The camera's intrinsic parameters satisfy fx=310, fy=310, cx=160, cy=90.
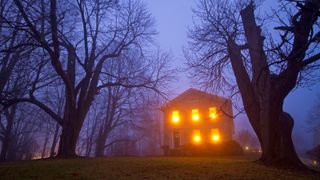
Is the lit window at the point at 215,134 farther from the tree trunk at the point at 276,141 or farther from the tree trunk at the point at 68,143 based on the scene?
the tree trunk at the point at 276,141

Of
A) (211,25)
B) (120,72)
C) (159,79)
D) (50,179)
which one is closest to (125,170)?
(50,179)

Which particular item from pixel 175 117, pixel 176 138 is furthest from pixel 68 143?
pixel 175 117

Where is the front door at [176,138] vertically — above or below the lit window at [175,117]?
below

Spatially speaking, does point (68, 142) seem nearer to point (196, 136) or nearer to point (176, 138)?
point (196, 136)

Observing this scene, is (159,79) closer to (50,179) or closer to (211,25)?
(211,25)

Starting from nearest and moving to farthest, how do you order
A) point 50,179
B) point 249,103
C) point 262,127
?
1. point 50,179
2. point 262,127
3. point 249,103

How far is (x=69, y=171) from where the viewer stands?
885 cm

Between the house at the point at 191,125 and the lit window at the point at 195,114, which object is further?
the lit window at the point at 195,114

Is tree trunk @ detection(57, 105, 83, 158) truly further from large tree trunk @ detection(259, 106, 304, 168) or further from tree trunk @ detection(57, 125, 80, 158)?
large tree trunk @ detection(259, 106, 304, 168)

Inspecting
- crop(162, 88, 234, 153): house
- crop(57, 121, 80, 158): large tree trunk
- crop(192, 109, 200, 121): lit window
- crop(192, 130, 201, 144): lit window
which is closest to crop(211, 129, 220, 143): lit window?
crop(162, 88, 234, 153): house

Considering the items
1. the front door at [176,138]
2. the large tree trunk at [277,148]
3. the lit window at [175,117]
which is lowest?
the large tree trunk at [277,148]

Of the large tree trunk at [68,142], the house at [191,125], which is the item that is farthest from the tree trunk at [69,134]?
the house at [191,125]

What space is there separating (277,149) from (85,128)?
1764 inches

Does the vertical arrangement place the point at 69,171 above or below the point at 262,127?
below
